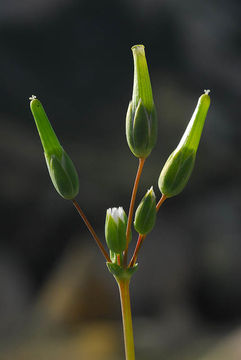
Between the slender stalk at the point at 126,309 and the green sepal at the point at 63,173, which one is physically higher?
the green sepal at the point at 63,173

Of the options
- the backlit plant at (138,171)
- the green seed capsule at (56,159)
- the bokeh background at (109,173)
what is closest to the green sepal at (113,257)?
the backlit plant at (138,171)

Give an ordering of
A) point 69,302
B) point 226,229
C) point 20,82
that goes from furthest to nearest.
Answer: point 20,82 < point 226,229 < point 69,302

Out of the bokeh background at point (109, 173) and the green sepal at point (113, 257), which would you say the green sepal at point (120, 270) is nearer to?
the green sepal at point (113, 257)

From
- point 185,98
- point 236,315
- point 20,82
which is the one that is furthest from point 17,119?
point 236,315

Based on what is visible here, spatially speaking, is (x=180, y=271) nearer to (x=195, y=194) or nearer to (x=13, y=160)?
(x=195, y=194)

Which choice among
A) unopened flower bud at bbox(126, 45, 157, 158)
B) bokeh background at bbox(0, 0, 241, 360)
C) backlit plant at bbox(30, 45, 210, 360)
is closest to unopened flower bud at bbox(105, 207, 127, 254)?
backlit plant at bbox(30, 45, 210, 360)

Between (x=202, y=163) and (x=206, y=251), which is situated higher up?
(x=202, y=163)

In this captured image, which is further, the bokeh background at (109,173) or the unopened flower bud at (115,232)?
the bokeh background at (109,173)
